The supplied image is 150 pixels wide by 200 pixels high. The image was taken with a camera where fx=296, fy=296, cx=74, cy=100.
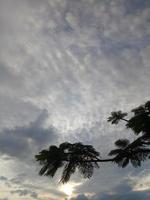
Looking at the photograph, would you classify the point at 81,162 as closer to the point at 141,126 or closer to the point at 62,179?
the point at 62,179

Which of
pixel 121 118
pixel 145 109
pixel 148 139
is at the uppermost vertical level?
pixel 121 118

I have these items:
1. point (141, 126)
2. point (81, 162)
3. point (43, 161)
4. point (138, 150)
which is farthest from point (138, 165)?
point (43, 161)

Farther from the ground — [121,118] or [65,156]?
[121,118]

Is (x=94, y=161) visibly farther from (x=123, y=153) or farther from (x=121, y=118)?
(x=121, y=118)

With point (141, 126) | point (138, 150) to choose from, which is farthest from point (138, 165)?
point (141, 126)

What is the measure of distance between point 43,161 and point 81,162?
1.32m

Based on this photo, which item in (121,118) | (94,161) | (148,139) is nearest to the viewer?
(94,161)

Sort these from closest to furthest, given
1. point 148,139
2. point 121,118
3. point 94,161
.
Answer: point 94,161 < point 148,139 < point 121,118

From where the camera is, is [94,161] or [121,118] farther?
[121,118]

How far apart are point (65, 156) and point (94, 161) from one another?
1026mm

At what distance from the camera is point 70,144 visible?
10695 mm

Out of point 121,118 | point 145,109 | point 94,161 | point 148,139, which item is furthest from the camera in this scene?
point 121,118

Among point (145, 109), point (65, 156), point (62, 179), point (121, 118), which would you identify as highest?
point (121, 118)

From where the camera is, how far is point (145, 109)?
12.3 metres
